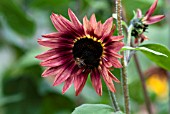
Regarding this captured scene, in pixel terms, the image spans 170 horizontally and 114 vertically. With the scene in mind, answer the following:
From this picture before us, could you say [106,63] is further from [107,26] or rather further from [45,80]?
[45,80]

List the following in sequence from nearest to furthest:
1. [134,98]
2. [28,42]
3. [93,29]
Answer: [93,29] → [134,98] → [28,42]

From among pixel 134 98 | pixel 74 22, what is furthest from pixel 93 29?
pixel 134 98

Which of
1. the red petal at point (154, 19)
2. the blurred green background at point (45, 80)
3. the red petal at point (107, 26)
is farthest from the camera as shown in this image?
the blurred green background at point (45, 80)

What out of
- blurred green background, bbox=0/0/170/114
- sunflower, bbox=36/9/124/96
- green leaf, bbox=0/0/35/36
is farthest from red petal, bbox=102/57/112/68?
green leaf, bbox=0/0/35/36

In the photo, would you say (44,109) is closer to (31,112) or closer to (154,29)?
(31,112)

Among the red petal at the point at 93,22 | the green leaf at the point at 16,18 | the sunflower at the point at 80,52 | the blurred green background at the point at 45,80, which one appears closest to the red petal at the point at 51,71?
the sunflower at the point at 80,52

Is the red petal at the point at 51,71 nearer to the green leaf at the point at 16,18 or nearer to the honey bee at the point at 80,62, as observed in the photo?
the honey bee at the point at 80,62

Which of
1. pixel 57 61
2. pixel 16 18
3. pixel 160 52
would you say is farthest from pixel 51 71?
pixel 16 18
